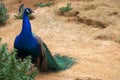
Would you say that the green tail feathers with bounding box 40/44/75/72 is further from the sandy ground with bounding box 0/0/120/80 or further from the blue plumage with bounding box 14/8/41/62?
the blue plumage with bounding box 14/8/41/62

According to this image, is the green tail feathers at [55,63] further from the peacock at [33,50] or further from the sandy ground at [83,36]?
the sandy ground at [83,36]

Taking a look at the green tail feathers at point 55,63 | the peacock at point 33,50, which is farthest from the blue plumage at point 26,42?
the green tail feathers at point 55,63

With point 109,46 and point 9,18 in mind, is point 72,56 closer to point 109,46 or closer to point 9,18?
point 109,46

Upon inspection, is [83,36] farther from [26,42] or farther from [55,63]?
[26,42]

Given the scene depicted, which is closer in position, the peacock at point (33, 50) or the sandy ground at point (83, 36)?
the peacock at point (33, 50)

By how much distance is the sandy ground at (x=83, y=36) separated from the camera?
5758mm

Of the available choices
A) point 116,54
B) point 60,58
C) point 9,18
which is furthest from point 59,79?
point 9,18

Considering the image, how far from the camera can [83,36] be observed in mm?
8031

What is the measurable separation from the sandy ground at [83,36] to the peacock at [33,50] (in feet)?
0.50

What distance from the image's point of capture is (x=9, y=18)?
956 cm

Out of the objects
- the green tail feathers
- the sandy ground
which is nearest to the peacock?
the green tail feathers

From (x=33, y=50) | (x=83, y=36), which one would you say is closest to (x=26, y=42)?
(x=33, y=50)

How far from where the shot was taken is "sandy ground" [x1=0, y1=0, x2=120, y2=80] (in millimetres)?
5758

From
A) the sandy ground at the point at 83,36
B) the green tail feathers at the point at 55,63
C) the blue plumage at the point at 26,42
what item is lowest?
the sandy ground at the point at 83,36
